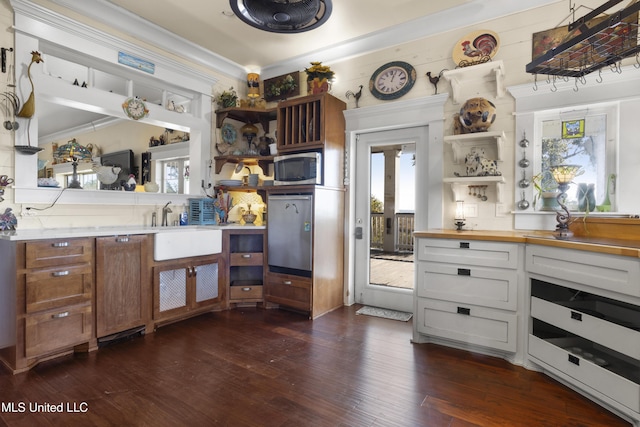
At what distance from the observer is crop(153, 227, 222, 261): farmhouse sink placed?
9.81 ft

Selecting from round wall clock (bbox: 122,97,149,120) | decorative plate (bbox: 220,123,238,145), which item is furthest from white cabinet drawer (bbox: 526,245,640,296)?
round wall clock (bbox: 122,97,149,120)

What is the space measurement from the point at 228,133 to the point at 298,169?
1371mm

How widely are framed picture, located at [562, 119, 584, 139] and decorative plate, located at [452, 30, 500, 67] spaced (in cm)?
90

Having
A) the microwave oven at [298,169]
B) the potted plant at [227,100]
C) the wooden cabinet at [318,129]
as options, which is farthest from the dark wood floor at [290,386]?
the potted plant at [227,100]

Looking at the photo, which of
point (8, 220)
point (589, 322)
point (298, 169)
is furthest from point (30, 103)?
point (589, 322)

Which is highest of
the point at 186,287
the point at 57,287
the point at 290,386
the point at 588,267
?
the point at 588,267

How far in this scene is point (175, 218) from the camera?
3.79m

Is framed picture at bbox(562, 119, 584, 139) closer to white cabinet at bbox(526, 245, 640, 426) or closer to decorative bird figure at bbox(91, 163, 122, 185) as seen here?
white cabinet at bbox(526, 245, 640, 426)

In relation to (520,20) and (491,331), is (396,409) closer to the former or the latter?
(491,331)

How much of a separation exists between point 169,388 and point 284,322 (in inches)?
54.1

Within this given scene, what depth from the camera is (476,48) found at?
3.10 m

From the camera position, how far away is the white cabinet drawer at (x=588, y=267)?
1.70 m

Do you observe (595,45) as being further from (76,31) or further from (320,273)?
(76,31)

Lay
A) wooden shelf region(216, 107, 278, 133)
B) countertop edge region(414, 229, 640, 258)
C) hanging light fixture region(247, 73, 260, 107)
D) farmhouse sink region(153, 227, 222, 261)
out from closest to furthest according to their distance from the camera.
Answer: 1. countertop edge region(414, 229, 640, 258)
2. farmhouse sink region(153, 227, 222, 261)
3. wooden shelf region(216, 107, 278, 133)
4. hanging light fixture region(247, 73, 260, 107)
